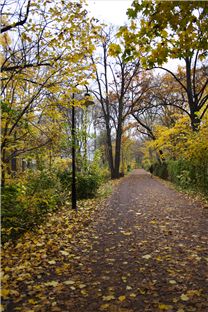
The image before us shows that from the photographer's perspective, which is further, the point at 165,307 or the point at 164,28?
the point at 164,28

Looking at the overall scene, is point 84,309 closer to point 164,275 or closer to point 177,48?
point 164,275

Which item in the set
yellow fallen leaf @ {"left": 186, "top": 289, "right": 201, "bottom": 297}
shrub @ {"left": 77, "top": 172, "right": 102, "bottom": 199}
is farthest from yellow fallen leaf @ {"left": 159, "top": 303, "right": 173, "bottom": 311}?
shrub @ {"left": 77, "top": 172, "right": 102, "bottom": 199}

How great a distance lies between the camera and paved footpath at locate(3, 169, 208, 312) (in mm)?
3316

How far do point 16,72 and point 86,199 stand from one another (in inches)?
290

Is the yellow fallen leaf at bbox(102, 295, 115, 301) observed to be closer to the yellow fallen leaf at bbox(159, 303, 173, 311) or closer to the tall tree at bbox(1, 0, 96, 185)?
the yellow fallen leaf at bbox(159, 303, 173, 311)

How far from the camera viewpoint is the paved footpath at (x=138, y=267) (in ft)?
10.9

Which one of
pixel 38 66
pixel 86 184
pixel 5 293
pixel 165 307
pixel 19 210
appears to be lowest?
pixel 165 307

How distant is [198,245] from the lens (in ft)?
17.8

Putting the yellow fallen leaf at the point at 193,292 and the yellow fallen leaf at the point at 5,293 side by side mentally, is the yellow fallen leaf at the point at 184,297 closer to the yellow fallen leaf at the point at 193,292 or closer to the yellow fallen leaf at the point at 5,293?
the yellow fallen leaf at the point at 193,292

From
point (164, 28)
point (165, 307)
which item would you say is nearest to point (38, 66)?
point (164, 28)

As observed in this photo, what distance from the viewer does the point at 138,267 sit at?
4.41 meters

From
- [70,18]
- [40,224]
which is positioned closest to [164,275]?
[40,224]

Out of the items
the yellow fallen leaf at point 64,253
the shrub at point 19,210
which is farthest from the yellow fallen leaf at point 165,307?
the shrub at point 19,210

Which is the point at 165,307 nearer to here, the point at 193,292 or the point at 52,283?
the point at 193,292
